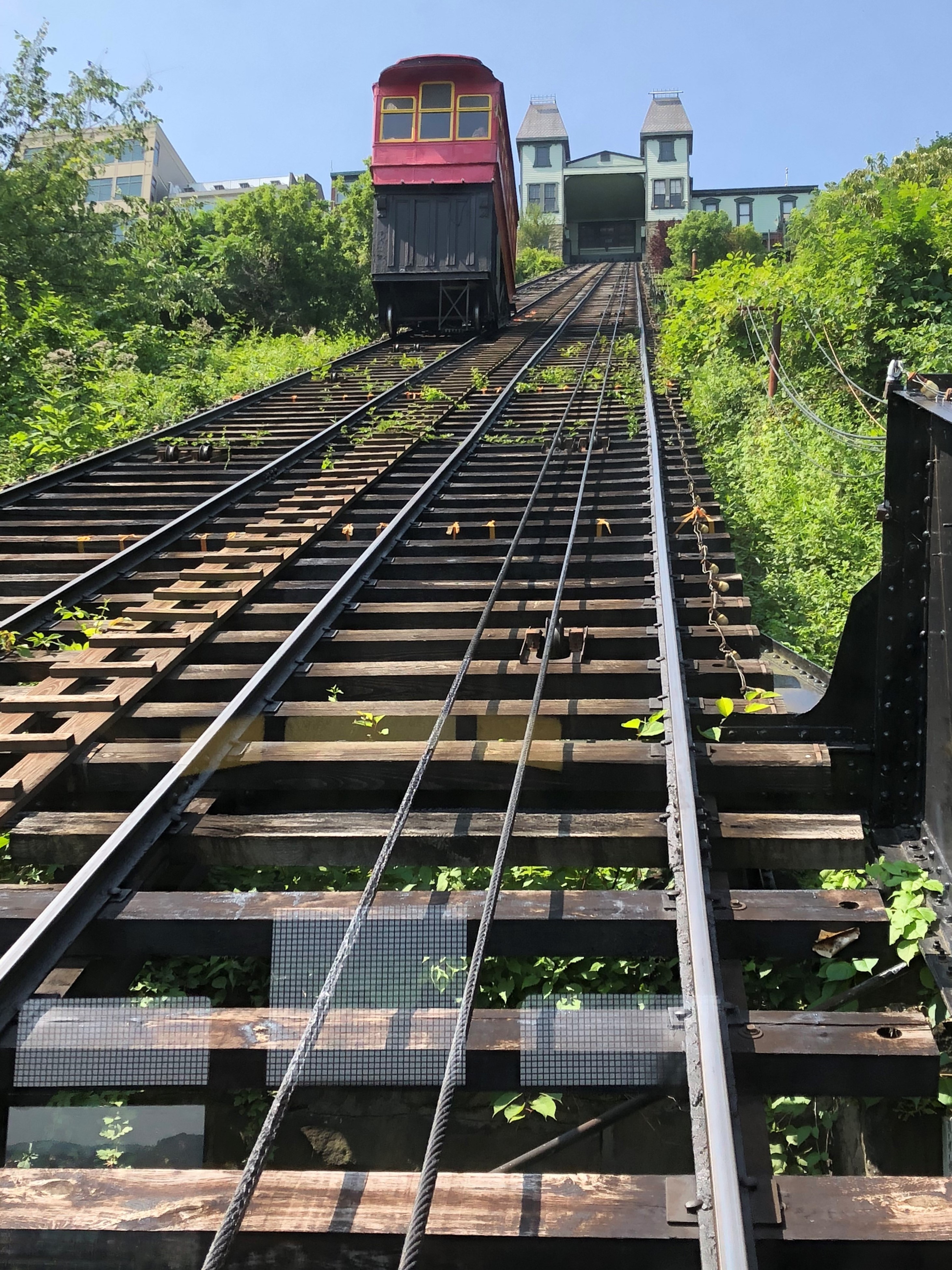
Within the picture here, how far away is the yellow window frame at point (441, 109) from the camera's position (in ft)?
55.7

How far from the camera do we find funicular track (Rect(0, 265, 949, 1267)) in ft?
6.25

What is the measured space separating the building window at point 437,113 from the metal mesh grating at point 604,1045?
1749cm

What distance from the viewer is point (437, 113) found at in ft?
56.1

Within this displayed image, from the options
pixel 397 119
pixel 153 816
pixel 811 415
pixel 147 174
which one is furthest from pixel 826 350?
pixel 147 174

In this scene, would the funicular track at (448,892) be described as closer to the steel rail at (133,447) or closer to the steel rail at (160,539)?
the steel rail at (160,539)

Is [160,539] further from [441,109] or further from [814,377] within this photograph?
[441,109]

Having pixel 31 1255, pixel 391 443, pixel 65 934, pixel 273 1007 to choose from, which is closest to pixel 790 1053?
pixel 273 1007

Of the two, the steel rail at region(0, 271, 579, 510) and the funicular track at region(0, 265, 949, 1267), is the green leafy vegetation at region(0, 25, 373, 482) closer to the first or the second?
the steel rail at region(0, 271, 579, 510)

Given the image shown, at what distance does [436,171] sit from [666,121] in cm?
6518

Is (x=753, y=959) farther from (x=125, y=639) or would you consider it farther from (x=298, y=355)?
(x=298, y=355)

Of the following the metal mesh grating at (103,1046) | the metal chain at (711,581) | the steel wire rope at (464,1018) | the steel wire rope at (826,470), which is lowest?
the metal mesh grating at (103,1046)

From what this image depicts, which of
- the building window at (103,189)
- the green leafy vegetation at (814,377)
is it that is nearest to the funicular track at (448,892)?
the green leafy vegetation at (814,377)

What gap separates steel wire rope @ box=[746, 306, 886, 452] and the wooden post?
0.02 metres

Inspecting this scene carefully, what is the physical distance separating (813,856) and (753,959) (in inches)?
16.9
